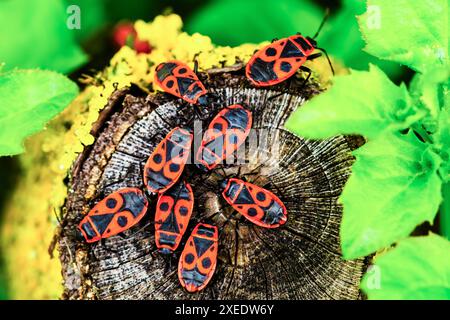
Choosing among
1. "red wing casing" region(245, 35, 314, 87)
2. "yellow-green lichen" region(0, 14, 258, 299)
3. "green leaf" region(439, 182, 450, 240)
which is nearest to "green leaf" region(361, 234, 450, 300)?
"green leaf" region(439, 182, 450, 240)

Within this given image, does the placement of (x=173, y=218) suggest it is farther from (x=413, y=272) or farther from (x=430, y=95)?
(x=430, y=95)

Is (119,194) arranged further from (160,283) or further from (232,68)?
(232,68)

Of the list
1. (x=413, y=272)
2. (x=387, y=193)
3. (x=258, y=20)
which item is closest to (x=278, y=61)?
(x=387, y=193)

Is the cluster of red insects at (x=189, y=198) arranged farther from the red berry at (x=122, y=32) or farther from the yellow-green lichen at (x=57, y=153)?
the red berry at (x=122, y=32)

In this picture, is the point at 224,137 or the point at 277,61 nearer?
the point at 224,137

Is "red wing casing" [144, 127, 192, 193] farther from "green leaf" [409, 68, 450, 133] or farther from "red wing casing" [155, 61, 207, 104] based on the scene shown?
"green leaf" [409, 68, 450, 133]

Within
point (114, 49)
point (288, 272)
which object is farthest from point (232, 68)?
point (114, 49)

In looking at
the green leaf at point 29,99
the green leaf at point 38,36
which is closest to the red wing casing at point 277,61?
the green leaf at point 29,99
